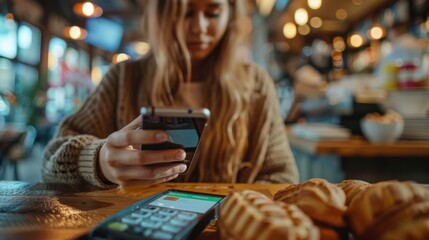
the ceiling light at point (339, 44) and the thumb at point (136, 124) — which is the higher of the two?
the ceiling light at point (339, 44)

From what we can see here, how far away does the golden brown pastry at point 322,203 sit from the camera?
0.38 metres

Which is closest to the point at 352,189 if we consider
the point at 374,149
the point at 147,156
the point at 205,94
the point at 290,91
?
the point at 147,156

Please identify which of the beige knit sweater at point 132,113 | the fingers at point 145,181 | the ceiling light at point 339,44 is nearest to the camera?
the fingers at point 145,181

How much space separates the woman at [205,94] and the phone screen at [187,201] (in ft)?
1.31

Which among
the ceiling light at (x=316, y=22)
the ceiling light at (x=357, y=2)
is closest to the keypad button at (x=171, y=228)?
the ceiling light at (x=357, y=2)

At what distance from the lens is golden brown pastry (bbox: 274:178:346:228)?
14.9 inches

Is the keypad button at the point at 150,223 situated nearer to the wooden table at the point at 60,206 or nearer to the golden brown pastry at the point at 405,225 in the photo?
the wooden table at the point at 60,206

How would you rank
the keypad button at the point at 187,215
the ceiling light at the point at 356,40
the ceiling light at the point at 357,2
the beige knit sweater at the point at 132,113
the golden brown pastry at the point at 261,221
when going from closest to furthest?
the golden brown pastry at the point at 261,221, the keypad button at the point at 187,215, the beige knit sweater at the point at 132,113, the ceiling light at the point at 357,2, the ceiling light at the point at 356,40

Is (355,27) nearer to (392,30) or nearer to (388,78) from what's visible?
(392,30)

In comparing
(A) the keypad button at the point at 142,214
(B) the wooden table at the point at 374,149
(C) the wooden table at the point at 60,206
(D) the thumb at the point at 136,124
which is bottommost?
(B) the wooden table at the point at 374,149

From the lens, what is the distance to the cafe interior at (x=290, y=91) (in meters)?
0.58

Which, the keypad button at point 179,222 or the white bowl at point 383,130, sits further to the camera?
the white bowl at point 383,130

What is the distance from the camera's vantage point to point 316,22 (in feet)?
19.9

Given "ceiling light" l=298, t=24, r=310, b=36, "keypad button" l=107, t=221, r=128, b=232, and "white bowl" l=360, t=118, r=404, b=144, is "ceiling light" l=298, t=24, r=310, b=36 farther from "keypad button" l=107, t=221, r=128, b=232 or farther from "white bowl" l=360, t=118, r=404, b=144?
"keypad button" l=107, t=221, r=128, b=232
